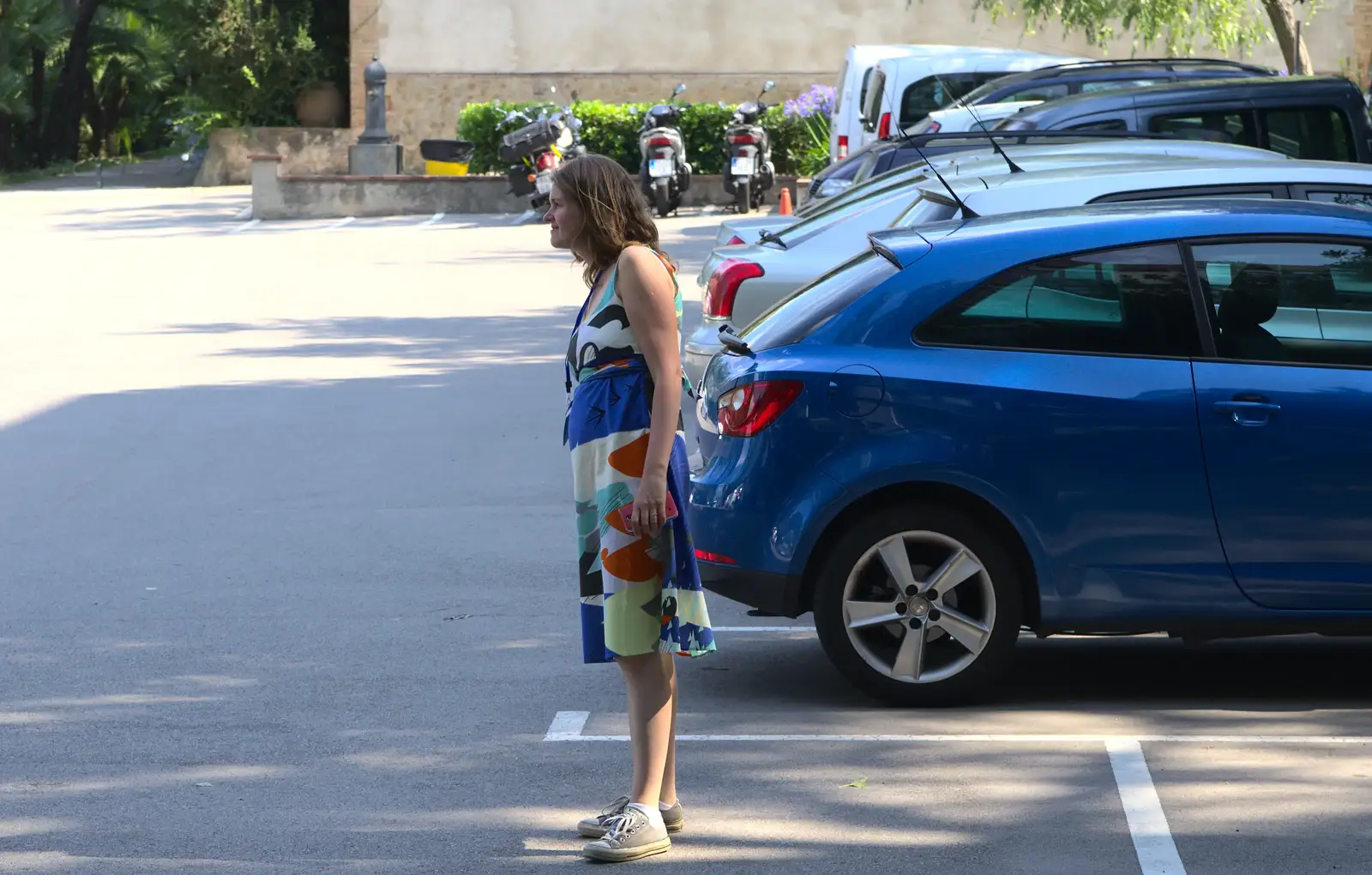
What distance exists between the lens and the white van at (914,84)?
21.6 m

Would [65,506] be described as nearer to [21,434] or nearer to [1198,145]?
[21,434]

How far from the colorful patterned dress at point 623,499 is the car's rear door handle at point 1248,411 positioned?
1.92 meters

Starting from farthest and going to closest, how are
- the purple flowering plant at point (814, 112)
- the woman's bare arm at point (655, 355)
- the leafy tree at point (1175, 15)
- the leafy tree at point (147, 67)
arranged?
the leafy tree at point (147, 67) < the purple flowering plant at point (814, 112) < the leafy tree at point (1175, 15) < the woman's bare arm at point (655, 355)

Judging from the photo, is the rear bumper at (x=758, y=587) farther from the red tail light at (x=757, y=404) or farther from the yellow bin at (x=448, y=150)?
the yellow bin at (x=448, y=150)

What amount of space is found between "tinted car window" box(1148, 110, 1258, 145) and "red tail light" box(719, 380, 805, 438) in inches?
340

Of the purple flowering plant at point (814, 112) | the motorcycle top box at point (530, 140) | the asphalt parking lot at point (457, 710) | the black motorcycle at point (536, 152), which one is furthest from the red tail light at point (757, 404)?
the purple flowering plant at point (814, 112)

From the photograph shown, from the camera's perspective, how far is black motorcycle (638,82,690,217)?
26.4 m

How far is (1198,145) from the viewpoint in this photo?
36.3 ft

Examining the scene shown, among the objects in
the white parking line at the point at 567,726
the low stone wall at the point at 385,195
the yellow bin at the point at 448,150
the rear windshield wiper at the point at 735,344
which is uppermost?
the rear windshield wiper at the point at 735,344

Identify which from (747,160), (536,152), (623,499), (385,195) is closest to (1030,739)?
(623,499)

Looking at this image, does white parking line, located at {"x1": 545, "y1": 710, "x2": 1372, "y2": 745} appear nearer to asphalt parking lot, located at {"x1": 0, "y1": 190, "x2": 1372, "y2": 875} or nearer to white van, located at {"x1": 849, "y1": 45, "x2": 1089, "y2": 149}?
asphalt parking lot, located at {"x1": 0, "y1": 190, "x2": 1372, "y2": 875}

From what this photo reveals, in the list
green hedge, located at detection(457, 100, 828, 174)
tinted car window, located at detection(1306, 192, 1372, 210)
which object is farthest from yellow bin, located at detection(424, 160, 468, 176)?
tinted car window, located at detection(1306, 192, 1372, 210)

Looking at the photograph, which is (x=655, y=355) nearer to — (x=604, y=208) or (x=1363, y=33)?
(x=604, y=208)

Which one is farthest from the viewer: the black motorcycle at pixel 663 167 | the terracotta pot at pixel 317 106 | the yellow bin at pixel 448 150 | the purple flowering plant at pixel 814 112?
the terracotta pot at pixel 317 106
